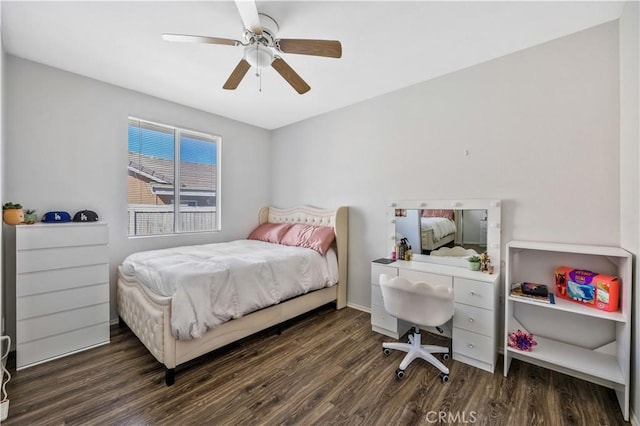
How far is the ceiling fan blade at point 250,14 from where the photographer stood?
4.91ft

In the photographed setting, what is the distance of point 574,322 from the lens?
2.11m

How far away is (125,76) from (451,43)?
124 inches

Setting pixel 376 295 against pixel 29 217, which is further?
pixel 376 295

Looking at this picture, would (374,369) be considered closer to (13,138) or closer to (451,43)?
(451,43)

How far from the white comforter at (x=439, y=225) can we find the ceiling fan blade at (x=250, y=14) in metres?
2.29

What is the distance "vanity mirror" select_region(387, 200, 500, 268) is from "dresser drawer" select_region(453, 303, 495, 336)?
0.50 metres

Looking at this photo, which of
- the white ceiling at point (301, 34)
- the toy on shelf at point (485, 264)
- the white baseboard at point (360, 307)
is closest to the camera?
the white ceiling at point (301, 34)

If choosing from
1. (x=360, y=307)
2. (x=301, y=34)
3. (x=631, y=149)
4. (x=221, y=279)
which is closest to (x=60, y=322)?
(x=221, y=279)

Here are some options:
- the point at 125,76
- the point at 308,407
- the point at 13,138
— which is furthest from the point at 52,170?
the point at 308,407

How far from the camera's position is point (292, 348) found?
248 centimetres

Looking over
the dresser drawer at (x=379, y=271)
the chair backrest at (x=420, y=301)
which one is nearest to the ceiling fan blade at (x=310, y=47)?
the chair backrest at (x=420, y=301)

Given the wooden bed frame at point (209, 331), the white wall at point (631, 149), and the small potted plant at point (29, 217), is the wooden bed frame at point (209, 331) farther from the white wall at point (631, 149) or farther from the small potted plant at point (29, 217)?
the white wall at point (631, 149)

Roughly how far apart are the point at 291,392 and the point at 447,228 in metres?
2.05

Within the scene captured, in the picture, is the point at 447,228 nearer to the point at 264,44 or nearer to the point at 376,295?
the point at 376,295
